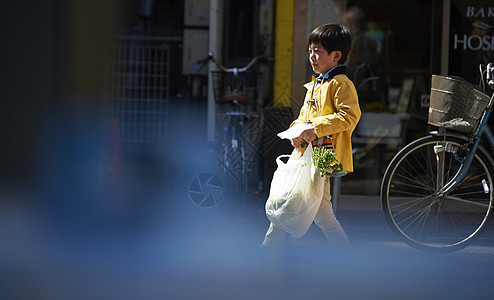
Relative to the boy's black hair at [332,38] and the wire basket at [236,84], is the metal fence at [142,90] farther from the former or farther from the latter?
the boy's black hair at [332,38]

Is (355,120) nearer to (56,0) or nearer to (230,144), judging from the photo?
(230,144)

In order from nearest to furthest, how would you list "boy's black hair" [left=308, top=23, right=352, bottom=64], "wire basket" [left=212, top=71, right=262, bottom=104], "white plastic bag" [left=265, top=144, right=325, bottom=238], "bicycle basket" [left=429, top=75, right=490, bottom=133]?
"white plastic bag" [left=265, top=144, right=325, bottom=238], "boy's black hair" [left=308, top=23, right=352, bottom=64], "bicycle basket" [left=429, top=75, right=490, bottom=133], "wire basket" [left=212, top=71, right=262, bottom=104]

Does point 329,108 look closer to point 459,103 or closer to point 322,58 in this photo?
point 322,58

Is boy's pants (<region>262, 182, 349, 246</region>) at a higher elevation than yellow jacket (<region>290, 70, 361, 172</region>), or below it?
below

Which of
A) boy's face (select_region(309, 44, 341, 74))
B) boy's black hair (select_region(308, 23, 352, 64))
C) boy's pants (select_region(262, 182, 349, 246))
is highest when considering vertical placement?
boy's black hair (select_region(308, 23, 352, 64))

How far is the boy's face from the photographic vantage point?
4.12 metres

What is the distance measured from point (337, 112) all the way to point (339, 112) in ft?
0.19

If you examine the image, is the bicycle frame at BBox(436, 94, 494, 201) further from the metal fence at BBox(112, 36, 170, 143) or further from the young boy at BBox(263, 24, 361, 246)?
the metal fence at BBox(112, 36, 170, 143)

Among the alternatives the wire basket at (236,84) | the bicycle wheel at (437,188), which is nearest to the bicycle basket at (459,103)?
the bicycle wheel at (437,188)

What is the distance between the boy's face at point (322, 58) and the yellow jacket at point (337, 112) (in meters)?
0.11

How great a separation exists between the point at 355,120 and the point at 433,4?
13.3ft

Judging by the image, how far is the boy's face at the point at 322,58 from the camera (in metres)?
4.12

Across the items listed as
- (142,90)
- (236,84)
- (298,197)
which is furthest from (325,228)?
(142,90)

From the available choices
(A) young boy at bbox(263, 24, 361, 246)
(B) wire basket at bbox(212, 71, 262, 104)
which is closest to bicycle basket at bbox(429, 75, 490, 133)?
(A) young boy at bbox(263, 24, 361, 246)
